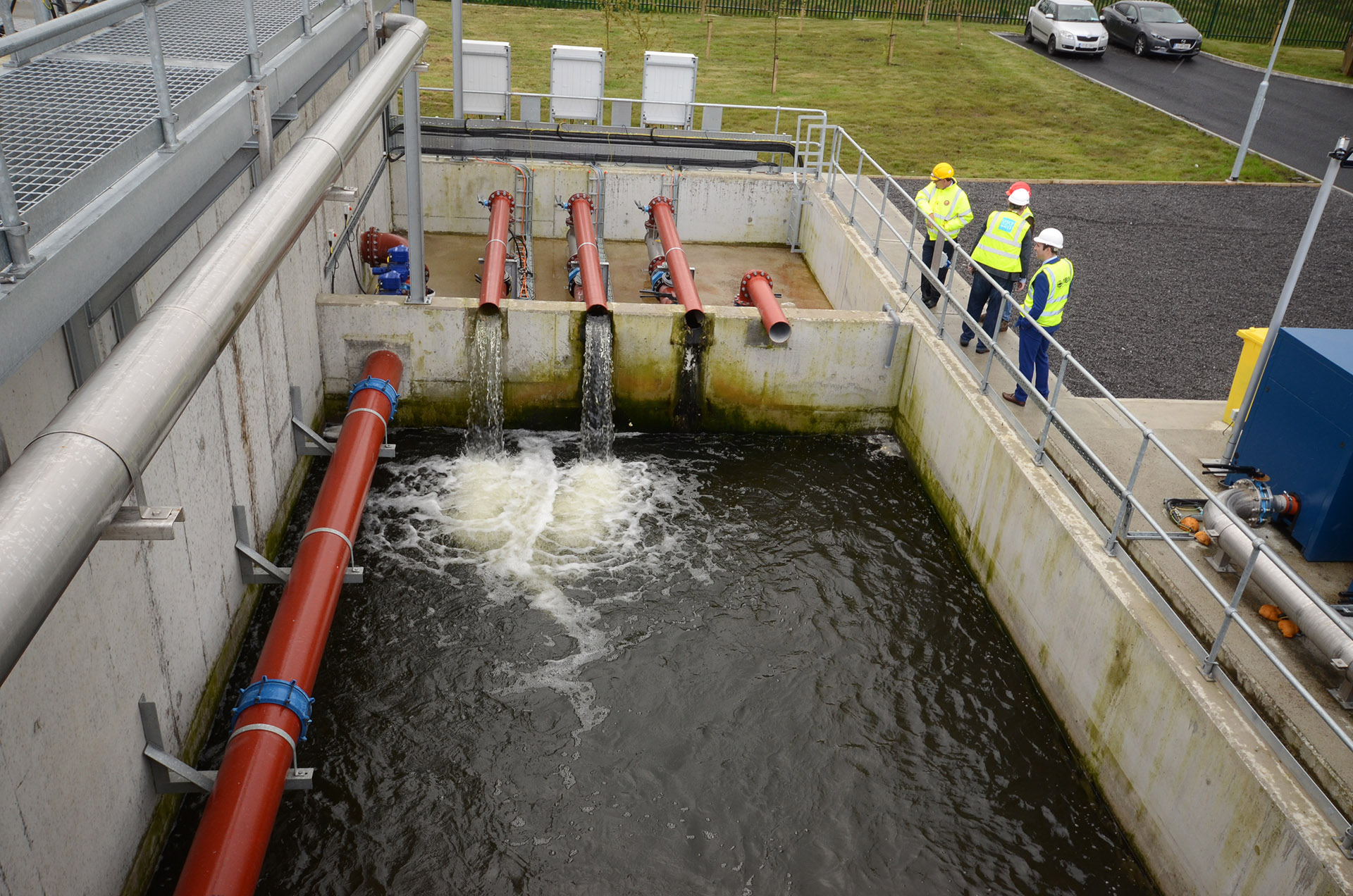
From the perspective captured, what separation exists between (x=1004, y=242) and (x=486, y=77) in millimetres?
10694

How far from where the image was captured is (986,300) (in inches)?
450

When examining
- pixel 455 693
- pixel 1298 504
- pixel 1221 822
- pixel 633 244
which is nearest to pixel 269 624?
pixel 455 693

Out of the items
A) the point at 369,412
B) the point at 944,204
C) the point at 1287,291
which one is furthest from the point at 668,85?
the point at 1287,291

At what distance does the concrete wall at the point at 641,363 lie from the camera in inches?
455

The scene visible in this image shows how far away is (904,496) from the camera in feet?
36.0

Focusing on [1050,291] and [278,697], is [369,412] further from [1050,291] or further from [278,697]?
[1050,291]

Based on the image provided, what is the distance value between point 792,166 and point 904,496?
27.2 feet

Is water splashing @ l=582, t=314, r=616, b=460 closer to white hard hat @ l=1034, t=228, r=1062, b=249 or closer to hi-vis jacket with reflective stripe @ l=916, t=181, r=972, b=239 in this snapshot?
hi-vis jacket with reflective stripe @ l=916, t=181, r=972, b=239

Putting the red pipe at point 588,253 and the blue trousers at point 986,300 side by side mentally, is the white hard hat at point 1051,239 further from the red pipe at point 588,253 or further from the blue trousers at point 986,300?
the red pipe at point 588,253

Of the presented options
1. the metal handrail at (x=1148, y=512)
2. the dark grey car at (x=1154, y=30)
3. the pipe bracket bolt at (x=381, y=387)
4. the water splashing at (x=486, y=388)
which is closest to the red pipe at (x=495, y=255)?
the water splashing at (x=486, y=388)

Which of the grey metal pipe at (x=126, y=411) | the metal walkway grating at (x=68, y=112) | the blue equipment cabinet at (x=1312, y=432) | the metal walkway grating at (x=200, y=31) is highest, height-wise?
the metal walkway grating at (x=200, y=31)

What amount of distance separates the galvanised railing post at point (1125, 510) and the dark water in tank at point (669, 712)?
149cm

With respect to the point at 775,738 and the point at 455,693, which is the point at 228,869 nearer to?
the point at 455,693

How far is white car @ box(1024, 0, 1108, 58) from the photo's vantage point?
93.9ft
